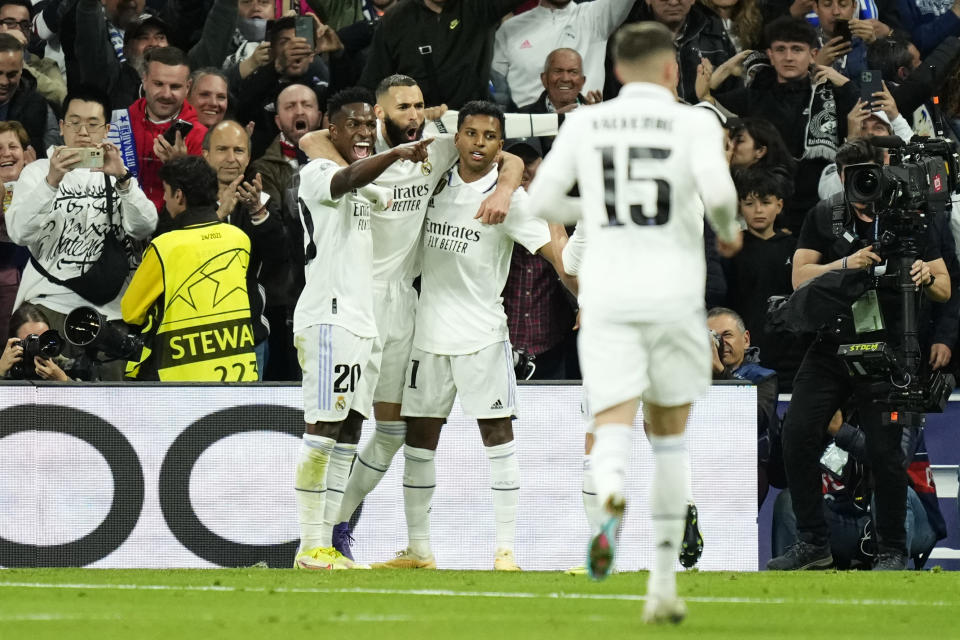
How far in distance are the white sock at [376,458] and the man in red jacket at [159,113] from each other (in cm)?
299

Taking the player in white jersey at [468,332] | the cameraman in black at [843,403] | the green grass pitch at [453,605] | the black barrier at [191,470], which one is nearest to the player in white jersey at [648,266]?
the green grass pitch at [453,605]

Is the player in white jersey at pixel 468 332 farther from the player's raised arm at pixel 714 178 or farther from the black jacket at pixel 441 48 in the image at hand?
the player's raised arm at pixel 714 178

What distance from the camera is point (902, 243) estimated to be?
344 inches

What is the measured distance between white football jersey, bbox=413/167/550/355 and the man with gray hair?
3021 millimetres

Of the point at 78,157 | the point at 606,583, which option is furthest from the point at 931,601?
the point at 78,157

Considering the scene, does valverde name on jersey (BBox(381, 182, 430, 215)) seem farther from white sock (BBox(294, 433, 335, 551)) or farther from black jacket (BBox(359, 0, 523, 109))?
black jacket (BBox(359, 0, 523, 109))

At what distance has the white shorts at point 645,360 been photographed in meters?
5.34

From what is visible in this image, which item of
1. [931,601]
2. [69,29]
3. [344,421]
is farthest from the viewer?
[69,29]

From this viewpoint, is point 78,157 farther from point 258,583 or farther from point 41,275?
point 258,583

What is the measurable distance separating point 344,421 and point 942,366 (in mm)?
4003

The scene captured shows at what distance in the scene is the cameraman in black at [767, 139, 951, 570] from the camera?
8.73 m

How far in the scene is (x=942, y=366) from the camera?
990 centimetres

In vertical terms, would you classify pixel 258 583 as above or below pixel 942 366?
below

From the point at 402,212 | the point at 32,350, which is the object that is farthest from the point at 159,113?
the point at 402,212
